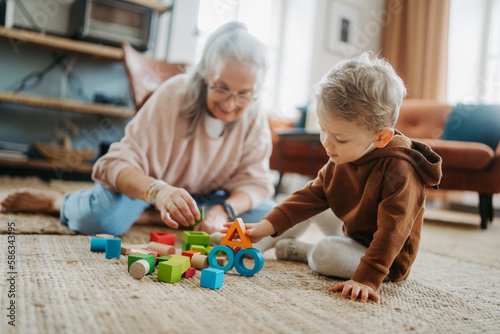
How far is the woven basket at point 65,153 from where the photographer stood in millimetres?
2170

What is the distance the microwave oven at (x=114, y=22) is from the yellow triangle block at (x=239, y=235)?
6.19 feet

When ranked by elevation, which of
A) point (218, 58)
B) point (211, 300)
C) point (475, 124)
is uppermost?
point (475, 124)

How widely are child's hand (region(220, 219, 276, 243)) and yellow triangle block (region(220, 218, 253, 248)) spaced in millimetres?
27

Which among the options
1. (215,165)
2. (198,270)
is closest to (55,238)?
(198,270)

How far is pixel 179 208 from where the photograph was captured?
807 millimetres

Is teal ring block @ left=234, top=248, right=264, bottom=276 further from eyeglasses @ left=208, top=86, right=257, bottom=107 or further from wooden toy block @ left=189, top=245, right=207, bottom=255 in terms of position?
eyeglasses @ left=208, top=86, right=257, bottom=107

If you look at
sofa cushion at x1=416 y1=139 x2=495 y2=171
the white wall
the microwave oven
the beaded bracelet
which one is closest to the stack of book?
the microwave oven

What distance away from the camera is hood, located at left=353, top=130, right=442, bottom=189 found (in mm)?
736

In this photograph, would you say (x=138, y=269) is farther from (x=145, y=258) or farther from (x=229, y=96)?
(x=229, y=96)

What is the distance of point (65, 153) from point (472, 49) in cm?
326

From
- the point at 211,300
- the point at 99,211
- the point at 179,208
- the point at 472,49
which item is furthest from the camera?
the point at 472,49

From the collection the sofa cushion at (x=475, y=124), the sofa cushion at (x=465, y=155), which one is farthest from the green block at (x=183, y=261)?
the sofa cushion at (x=475, y=124)

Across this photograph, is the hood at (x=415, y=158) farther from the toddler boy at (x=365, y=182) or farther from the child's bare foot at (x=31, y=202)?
the child's bare foot at (x=31, y=202)

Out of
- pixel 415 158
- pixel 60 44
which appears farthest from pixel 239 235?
pixel 60 44
